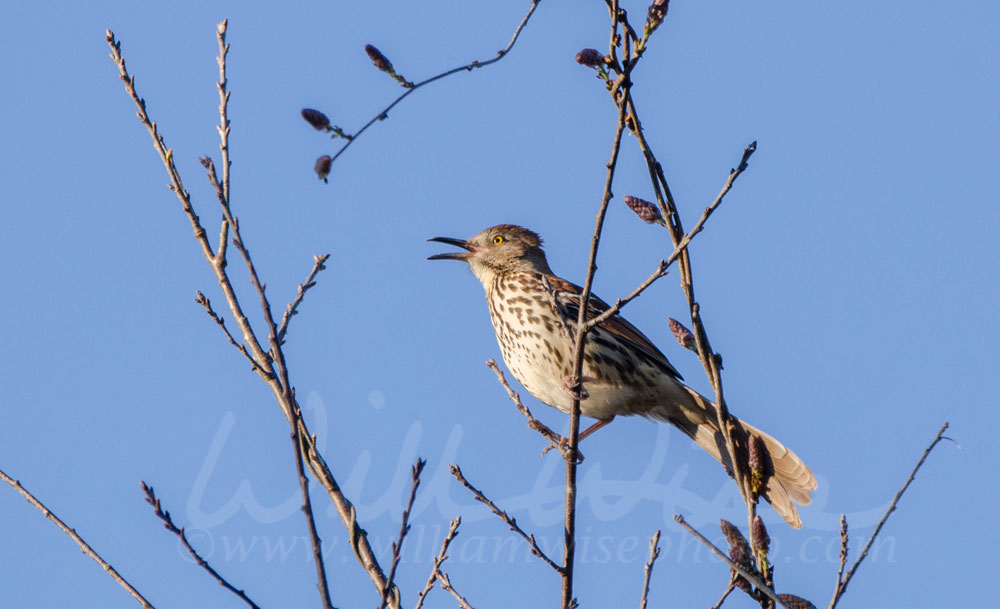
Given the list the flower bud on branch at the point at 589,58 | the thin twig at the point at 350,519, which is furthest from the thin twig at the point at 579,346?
the thin twig at the point at 350,519

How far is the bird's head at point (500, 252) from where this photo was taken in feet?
22.1

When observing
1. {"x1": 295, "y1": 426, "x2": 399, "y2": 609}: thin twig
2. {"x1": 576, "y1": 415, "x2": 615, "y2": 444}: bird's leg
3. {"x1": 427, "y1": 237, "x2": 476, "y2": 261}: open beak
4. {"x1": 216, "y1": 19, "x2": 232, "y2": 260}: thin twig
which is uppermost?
{"x1": 427, "y1": 237, "x2": 476, "y2": 261}: open beak

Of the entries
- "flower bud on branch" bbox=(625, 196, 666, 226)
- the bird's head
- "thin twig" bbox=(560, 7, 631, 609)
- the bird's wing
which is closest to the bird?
the bird's wing

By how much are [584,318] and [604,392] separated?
7.44 ft

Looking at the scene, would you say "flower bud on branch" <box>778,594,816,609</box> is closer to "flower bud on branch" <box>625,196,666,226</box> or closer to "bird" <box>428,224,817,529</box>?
"flower bud on branch" <box>625,196,666,226</box>

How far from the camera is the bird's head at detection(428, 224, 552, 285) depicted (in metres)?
6.73

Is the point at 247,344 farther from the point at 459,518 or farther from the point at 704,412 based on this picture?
the point at 704,412

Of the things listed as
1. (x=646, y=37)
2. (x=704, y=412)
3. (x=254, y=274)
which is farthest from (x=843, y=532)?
(x=704, y=412)

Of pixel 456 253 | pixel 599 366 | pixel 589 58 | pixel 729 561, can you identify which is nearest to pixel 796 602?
pixel 729 561

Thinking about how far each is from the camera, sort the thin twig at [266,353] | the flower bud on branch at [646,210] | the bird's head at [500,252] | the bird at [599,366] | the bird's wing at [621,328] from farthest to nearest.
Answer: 1. the bird's head at [500,252]
2. the bird's wing at [621,328]
3. the bird at [599,366]
4. the flower bud on branch at [646,210]
5. the thin twig at [266,353]

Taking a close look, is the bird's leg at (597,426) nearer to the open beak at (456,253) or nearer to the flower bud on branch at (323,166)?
the open beak at (456,253)

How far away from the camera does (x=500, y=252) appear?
6875mm

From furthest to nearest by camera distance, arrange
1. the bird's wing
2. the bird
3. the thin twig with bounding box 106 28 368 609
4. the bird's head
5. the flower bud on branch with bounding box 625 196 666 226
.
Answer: the bird's head, the bird's wing, the bird, the flower bud on branch with bounding box 625 196 666 226, the thin twig with bounding box 106 28 368 609

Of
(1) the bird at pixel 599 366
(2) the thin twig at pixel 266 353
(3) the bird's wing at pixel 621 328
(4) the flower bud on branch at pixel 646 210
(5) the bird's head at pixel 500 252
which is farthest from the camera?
(5) the bird's head at pixel 500 252
